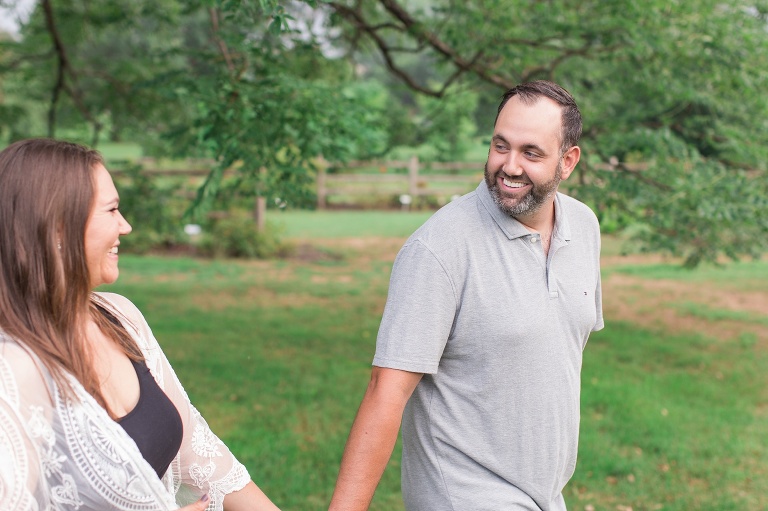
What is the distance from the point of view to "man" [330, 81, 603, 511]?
2236 mm

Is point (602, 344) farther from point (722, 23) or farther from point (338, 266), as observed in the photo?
point (338, 266)

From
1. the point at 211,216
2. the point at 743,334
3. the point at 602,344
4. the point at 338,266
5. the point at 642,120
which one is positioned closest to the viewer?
the point at 642,120

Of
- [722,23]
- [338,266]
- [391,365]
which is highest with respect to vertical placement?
[722,23]

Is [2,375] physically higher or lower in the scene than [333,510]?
higher

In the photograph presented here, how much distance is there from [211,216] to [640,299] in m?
7.70

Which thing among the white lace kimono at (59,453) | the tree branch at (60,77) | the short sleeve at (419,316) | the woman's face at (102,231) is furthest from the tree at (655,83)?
the white lace kimono at (59,453)

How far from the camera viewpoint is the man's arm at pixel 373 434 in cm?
222

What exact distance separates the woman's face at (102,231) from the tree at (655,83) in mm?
4041

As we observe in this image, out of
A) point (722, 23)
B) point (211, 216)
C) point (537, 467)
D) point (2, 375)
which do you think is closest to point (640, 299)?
point (722, 23)

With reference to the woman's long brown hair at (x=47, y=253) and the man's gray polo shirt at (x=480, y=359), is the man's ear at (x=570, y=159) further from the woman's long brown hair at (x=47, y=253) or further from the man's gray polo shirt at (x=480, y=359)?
the woman's long brown hair at (x=47, y=253)

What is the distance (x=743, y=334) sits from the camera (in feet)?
29.8

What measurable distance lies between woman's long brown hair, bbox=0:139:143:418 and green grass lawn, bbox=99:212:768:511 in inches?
123

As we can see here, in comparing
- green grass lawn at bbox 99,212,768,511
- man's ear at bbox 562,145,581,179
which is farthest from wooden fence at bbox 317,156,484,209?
man's ear at bbox 562,145,581,179

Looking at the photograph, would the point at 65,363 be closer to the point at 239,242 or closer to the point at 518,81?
the point at 518,81
